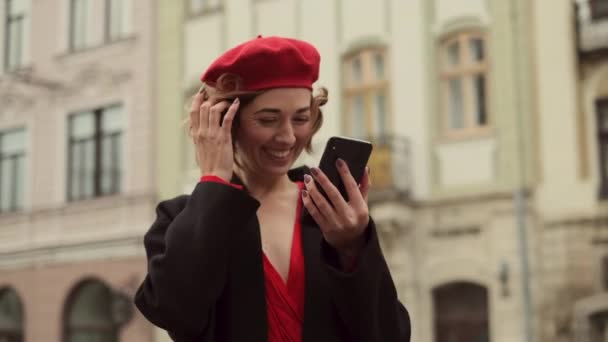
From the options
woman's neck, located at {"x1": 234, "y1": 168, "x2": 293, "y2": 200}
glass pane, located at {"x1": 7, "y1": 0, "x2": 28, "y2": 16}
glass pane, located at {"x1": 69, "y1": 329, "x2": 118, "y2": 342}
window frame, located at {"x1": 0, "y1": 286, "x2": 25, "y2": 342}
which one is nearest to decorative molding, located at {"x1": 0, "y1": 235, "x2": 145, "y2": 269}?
window frame, located at {"x1": 0, "y1": 286, "x2": 25, "y2": 342}

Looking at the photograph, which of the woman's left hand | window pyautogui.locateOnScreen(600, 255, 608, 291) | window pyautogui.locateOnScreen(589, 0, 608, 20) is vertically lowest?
window pyautogui.locateOnScreen(600, 255, 608, 291)

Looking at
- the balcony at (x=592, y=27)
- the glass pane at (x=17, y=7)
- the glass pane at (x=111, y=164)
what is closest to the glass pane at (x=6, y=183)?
the glass pane at (x=111, y=164)

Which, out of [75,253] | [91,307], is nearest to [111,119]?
[75,253]

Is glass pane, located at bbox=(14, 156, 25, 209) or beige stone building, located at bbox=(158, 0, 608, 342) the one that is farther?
glass pane, located at bbox=(14, 156, 25, 209)

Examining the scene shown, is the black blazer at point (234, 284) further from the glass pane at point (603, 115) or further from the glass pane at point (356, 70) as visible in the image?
the glass pane at point (356, 70)

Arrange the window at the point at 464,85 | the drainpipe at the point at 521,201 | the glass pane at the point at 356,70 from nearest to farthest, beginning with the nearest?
the drainpipe at the point at 521,201 < the window at the point at 464,85 < the glass pane at the point at 356,70

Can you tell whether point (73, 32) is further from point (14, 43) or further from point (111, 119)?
point (111, 119)

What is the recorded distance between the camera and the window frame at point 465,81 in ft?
48.0

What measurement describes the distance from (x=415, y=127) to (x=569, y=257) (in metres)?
2.67

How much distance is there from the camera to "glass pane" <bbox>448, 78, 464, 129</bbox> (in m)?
14.9

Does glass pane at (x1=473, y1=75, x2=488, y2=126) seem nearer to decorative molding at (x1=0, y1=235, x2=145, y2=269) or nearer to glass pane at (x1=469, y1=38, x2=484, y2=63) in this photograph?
glass pane at (x1=469, y1=38, x2=484, y2=63)

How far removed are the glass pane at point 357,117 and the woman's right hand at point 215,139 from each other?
43.6ft

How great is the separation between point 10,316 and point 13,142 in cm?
308

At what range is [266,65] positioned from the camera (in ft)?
7.29
